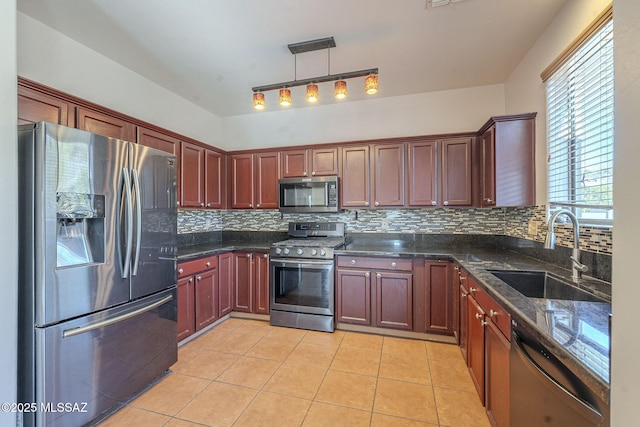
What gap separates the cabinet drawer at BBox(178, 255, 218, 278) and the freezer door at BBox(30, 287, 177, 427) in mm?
402

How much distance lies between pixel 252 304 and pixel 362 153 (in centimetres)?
224

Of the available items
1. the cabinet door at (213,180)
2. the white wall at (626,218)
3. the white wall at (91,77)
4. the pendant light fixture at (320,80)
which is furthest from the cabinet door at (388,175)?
the white wall at (626,218)

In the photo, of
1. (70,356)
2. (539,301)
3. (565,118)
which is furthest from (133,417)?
(565,118)

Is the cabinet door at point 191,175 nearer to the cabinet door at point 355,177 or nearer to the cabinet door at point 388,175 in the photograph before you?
the cabinet door at point 355,177

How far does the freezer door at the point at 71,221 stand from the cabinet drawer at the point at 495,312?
2258 millimetres

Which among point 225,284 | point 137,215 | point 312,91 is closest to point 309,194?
point 312,91

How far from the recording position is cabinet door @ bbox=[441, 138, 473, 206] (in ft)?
9.57

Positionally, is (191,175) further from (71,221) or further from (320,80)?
(320,80)

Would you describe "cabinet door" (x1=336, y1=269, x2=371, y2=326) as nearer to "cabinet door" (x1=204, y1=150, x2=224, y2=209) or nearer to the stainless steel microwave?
the stainless steel microwave

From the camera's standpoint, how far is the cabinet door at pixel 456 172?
2.92 meters

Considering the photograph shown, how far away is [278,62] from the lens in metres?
2.60

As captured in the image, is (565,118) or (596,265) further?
(565,118)

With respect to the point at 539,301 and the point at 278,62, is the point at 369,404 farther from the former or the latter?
the point at 278,62

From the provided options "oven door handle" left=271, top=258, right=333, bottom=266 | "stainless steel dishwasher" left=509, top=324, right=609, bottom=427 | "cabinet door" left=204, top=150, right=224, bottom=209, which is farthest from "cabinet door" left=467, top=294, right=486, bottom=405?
"cabinet door" left=204, top=150, right=224, bottom=209
